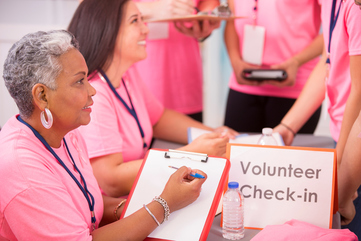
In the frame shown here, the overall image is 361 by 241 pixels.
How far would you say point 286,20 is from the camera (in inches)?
93.7

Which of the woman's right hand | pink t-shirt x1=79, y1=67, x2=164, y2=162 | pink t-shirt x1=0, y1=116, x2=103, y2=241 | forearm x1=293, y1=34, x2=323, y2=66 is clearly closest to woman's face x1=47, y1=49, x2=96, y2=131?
pink t-shirt x1=0, y1=116, x2=103, y2=241

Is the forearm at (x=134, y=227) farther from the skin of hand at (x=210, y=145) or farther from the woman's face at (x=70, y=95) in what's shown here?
the skin of hand at (x=210, y=145)

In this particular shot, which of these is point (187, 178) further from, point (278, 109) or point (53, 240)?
point (278, 109)

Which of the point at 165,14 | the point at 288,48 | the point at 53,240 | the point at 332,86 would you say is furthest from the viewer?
the point at 288,48

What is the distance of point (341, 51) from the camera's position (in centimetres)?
151

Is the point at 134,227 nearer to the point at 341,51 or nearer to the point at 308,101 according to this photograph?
the point at 341,51

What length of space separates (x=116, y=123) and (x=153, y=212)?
2.39 ft

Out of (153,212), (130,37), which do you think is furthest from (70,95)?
(130,37)

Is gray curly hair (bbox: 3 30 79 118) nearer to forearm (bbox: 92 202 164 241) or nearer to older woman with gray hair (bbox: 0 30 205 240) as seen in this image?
older woman with gray hair (bbox: 0 30 205 240)

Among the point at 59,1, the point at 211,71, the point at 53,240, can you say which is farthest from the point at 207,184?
the point at 211,71

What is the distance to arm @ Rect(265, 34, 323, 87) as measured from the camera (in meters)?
2.37

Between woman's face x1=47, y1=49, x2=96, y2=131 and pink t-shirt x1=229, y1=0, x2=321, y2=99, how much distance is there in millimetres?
1473

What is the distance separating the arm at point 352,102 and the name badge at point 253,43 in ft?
3.44

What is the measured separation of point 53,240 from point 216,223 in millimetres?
573
